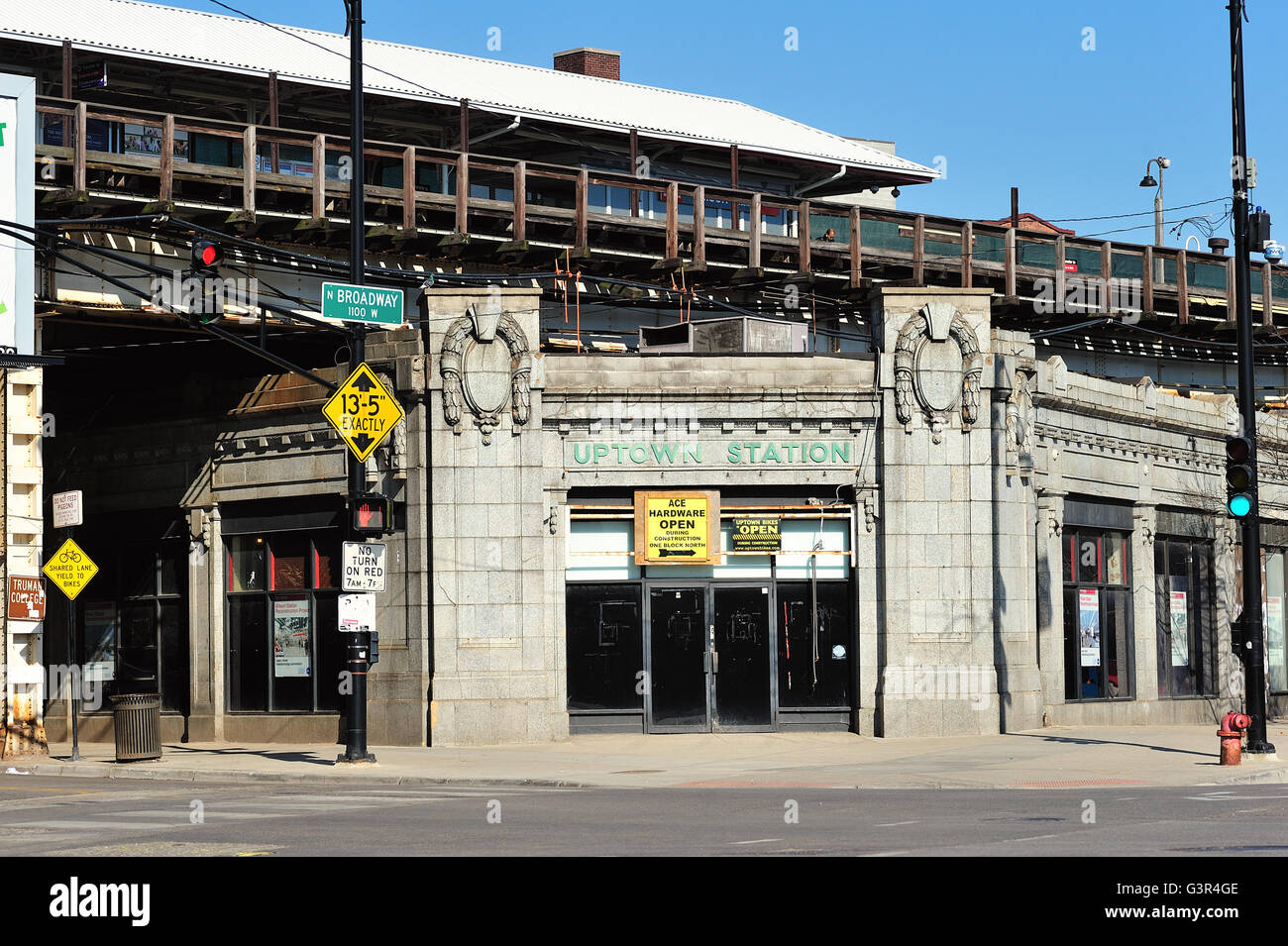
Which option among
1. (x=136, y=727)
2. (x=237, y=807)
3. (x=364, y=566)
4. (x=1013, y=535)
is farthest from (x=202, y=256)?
(x=1013, y=535)

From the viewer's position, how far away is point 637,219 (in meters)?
35.2

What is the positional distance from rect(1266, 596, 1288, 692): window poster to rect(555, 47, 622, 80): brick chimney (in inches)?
1194

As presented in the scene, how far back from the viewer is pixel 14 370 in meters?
27.7

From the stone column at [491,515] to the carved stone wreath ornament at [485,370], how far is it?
0.02 metres

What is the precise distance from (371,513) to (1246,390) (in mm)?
12607

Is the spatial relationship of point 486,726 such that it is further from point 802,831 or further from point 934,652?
point 802,831

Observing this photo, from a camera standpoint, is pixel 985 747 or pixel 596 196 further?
pixel 596 196

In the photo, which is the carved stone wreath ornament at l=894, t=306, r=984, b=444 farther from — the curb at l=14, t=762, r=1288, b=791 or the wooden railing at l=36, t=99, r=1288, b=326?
the curb at l=14, t=762, r=1288, b=791

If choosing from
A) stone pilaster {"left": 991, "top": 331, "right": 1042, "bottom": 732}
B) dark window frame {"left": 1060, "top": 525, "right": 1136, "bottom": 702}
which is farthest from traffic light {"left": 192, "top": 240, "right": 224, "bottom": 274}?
dark window frame {"left": 1060, "top": 525, "right": 1136, "bottom": 702}

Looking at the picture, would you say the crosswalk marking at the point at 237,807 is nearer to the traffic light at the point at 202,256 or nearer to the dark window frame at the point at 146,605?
the traffic light at the point at 202,256

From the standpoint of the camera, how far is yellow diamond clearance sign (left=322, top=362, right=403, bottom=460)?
77.6 feet
